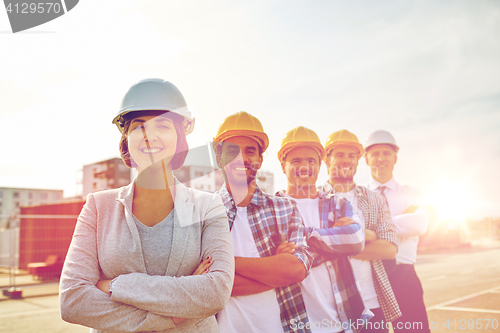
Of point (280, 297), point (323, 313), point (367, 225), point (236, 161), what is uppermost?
point (236, 161)

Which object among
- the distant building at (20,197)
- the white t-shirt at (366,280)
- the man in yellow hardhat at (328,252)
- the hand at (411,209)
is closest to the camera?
the man in yellow hardhat at (328,252)

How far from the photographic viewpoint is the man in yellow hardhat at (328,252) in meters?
2.54

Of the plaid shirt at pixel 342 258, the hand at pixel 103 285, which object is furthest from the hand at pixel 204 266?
the plaid shirt at pixel 342 258

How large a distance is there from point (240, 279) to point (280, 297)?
306mm

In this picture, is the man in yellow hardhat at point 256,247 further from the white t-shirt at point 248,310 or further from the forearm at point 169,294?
the forearm at point 169,294

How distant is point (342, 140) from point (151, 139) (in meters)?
2.27

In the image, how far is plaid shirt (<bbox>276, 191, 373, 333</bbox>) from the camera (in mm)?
2539

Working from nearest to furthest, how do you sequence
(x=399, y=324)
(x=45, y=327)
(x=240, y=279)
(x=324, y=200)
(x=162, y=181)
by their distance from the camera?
1. (x=162, y=181)
2. (x=240, y=279)
3. (x=324, y=200)
4. (x=399, y=324)
5. (x=45, y=327)

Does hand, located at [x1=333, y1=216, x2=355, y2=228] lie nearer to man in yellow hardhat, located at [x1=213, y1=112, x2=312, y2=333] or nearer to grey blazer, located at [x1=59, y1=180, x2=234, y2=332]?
man in yellow hardhat, located at [x1=213, y1=112, x2=312, y2=333]

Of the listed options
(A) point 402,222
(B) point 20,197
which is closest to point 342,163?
(A) point 402,222

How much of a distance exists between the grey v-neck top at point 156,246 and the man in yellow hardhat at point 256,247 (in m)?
0.57

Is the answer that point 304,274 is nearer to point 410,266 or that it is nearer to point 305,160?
point 305,160

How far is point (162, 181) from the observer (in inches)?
73.2

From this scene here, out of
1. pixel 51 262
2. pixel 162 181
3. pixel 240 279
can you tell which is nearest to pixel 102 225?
pixel 162 181
